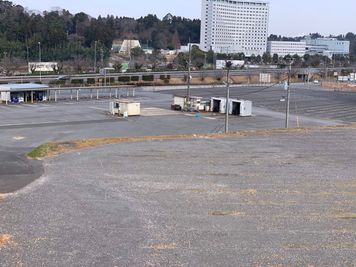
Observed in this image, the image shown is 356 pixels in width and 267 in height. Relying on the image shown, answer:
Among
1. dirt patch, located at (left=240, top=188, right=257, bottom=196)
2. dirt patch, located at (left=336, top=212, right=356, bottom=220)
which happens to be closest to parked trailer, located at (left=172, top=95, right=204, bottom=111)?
dirt patch, located at (left=240, top=188, right=257, bottom=196)

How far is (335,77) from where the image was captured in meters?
89.5

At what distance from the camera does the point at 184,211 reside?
1027cm

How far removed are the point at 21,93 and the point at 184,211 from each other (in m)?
31.4

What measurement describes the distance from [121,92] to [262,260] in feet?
139

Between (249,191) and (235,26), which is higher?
(235,26)

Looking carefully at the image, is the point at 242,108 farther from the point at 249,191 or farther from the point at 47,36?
the point at 47,36

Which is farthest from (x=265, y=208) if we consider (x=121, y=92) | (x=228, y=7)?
(x=228, y=7)

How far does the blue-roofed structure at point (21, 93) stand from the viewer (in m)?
37.6

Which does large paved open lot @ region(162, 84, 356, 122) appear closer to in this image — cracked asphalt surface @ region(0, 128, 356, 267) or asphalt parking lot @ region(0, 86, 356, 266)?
asphalt parking lot @ region(0, 86, 356, 266)

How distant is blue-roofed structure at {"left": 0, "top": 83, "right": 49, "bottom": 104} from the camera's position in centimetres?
3762

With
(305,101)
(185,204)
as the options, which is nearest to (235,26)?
(305,101)

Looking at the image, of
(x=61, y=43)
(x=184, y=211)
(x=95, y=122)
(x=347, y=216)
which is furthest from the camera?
(x=61, y=43)

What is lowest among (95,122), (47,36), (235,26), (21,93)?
(95,122)

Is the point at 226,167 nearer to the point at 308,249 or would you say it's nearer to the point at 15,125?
the point at 308,249
